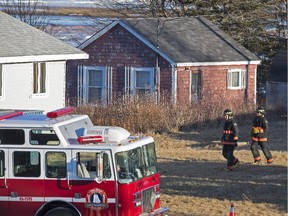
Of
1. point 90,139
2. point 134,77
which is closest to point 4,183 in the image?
point 90,139

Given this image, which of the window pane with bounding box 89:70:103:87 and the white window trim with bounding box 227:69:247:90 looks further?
the white window trim with bounding box 227:69:247:90

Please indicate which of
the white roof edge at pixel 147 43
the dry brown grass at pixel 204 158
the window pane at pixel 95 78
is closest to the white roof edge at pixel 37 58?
the dry brown grass at pixel 204 158

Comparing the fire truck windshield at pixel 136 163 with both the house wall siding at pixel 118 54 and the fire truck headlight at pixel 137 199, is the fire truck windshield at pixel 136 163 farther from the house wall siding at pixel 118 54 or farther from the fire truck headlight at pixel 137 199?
the house wall siding at pixel 118 54

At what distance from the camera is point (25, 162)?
1539 cm

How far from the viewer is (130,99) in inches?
1291

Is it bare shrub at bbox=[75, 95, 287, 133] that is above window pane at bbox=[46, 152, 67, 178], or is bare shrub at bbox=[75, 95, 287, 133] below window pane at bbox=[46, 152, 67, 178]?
below

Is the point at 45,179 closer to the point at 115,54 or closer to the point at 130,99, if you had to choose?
the point at 130,99

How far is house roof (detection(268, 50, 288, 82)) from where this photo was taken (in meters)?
42.9

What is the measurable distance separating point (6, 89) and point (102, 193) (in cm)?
1364

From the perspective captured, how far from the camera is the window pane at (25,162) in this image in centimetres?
1537

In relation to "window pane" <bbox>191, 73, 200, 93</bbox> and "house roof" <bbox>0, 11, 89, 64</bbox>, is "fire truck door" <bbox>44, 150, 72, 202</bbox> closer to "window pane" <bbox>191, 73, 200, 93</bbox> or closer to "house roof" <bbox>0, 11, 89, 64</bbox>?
"house roof" <bbox>0, 11, 89, 64</bbox>

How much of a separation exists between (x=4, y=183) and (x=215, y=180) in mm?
7510

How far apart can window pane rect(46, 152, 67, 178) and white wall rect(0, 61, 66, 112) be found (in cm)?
1281

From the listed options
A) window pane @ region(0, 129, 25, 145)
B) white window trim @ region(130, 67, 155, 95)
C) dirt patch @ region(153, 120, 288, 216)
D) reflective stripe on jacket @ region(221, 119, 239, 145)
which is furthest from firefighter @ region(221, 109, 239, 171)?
white window trim @ region(130, 67, 155, 95)
